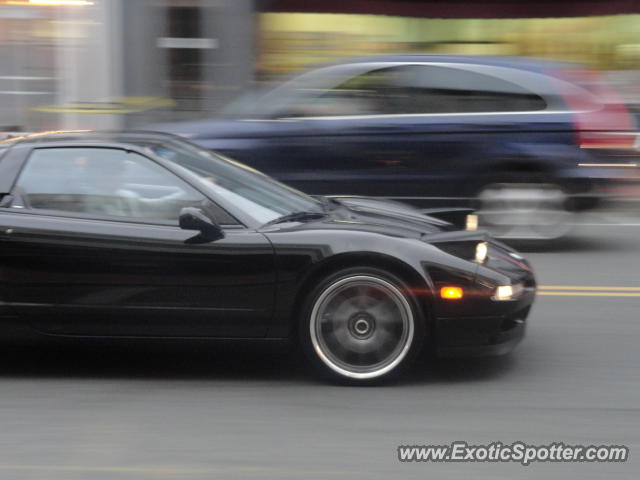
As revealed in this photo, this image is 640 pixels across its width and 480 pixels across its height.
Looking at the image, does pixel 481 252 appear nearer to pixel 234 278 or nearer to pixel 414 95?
pixel 234 278

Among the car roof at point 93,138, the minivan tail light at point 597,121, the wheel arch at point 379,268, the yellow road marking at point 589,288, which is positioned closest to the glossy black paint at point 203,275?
the wheel arch at point 379,268

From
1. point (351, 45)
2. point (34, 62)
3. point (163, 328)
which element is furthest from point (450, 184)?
point (34, 62)

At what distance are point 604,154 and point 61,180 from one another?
534 cm

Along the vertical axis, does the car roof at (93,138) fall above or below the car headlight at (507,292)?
above

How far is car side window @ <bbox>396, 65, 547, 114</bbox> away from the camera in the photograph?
360 inches

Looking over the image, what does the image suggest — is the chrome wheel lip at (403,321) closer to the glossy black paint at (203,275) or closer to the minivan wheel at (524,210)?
the glossy black paint at (203,275)

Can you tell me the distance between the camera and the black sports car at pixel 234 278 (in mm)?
5133

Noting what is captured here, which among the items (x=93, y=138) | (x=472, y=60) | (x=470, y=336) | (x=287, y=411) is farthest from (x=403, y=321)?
(x=472, y=60)

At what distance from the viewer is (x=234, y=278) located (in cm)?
514

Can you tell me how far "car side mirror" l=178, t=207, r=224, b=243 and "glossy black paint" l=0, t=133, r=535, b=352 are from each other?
0.02 m

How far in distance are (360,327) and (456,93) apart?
453 cm

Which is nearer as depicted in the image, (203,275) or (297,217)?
(203,275)

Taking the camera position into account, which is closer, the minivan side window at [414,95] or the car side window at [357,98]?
the minivan side window at [414,95]

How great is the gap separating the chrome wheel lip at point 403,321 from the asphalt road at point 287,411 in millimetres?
90
